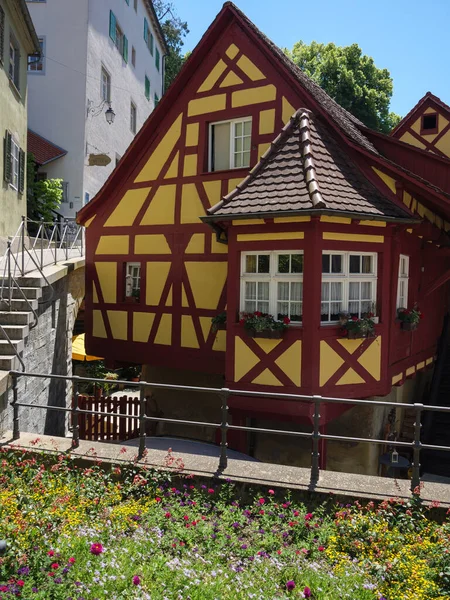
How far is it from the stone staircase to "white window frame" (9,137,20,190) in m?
6.25

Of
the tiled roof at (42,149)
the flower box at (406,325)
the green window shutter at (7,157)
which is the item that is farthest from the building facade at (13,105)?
the flower box at (406,325)

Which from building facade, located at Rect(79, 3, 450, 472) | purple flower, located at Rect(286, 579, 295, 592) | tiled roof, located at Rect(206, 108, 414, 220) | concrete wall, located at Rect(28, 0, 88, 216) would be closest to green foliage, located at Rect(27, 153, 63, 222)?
concrete wall, located at Rect(28, 0, 88, 216)

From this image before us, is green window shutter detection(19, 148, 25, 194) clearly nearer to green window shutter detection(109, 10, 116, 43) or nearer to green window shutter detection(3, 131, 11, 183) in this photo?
green window shutter detection(3, 131, 11, 183)

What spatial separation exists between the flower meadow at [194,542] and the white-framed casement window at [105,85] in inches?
759

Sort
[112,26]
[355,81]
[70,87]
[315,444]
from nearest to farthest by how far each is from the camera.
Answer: [315,444], [70,87], [112,26], [355,81]

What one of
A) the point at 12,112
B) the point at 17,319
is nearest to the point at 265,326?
the point at 17,319

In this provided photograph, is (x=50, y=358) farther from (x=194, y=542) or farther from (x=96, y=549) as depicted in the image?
(x=96, y=549)

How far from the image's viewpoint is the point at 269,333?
28.4 ft

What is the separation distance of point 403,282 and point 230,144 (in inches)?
164

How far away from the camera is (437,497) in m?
5.43

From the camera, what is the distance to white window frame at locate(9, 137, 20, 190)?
1528 centimetres

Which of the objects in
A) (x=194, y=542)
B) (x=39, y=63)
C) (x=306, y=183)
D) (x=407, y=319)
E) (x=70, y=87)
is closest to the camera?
(x=194, y=542)

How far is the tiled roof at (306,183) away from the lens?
332 inches

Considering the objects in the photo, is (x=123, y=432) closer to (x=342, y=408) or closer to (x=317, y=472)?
(x=342, y=408)
